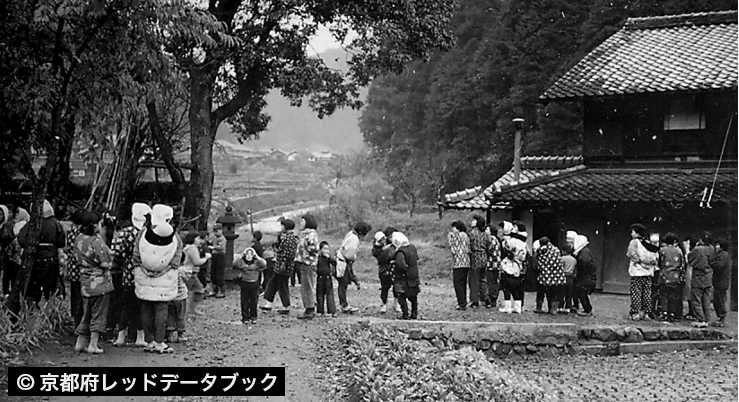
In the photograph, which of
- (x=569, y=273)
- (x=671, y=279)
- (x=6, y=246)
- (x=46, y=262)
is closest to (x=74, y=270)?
(x=46, y=262)

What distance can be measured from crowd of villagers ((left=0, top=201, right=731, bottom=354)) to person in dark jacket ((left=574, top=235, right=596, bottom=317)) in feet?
0.05

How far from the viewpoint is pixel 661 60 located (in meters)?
14.1

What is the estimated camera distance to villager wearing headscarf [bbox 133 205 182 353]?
6.71 metres

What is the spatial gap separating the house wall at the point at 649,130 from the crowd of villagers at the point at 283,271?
2.18m

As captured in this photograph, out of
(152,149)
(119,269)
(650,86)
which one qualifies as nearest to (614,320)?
(650,86)

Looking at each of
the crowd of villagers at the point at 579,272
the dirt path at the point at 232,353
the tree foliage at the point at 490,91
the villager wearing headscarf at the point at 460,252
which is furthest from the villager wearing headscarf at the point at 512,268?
the tree foliage at the point at 490,91

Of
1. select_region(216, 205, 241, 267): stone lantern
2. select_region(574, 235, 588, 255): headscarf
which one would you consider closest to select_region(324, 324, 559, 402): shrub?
select_region(574, 235, 588, 255): headscarf

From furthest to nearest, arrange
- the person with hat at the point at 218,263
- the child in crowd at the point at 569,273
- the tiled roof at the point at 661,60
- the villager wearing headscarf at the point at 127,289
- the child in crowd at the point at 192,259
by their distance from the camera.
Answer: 1. the tiled roof at the point at 661,60
2. the person with hat at the point at 218,263
3. the child in crowd at the point at 569,273
4. the child in crowd at the point at 192,259
5. the villager wearing headscarf at the point at 127,289

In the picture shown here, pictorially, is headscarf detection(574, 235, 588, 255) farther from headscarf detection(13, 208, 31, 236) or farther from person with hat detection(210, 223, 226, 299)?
headscarf detection(13, 208, 31, 236)

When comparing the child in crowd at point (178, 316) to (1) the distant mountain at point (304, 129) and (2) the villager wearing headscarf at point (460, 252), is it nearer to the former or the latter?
(2) the villager wearing headscarf at point (460, 252)

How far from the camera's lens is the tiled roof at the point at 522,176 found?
53.6 ft

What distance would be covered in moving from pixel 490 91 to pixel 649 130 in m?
9.60

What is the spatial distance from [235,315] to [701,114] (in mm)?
9284

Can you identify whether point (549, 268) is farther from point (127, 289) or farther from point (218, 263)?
point (127, 289)
